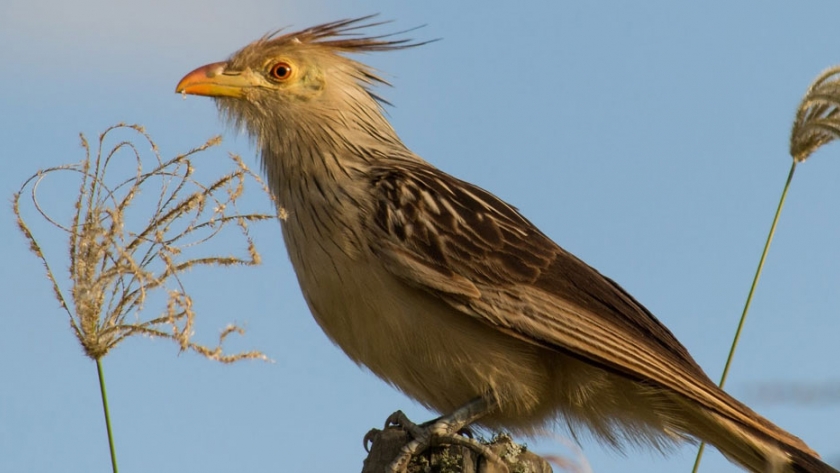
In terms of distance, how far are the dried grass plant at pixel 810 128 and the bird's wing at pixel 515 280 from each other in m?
0.54

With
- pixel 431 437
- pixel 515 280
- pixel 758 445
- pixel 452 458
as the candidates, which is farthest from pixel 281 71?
pixel 758 445

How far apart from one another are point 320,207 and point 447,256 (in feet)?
2.26

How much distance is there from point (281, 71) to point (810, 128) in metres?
2.86

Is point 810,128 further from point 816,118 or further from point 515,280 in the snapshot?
point 515,280

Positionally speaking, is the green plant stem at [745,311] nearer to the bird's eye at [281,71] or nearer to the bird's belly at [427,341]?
the bird's belly at [427,341]

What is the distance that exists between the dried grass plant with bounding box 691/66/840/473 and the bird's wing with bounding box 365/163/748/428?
1.78ft

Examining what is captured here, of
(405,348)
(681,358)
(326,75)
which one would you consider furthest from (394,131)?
(681,358)

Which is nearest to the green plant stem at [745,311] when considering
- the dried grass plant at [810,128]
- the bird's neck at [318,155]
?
the dried grass plant at [810,128]

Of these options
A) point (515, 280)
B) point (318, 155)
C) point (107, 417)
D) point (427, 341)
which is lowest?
point (107, 417)

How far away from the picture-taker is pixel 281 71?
5684mm

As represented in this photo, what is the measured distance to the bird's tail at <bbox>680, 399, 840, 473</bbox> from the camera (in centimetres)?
448

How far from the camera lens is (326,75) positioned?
5.77 meters

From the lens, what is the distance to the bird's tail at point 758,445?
4.48 meters

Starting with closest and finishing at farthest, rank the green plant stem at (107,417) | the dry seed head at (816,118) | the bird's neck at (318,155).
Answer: the green plant stem at (107,417) < the dry seed head at (816,118) < the bird's neck at (318,155)
